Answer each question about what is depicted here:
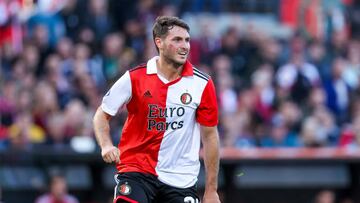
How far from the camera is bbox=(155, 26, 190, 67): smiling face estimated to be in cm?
968

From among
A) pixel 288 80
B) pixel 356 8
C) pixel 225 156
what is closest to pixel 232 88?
pixel 288 80

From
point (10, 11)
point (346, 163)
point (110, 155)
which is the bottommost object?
point (346, 163)

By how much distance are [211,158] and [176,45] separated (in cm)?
99

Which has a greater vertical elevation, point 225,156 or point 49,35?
point 49,35

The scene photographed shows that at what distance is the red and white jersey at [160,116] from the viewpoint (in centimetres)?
974

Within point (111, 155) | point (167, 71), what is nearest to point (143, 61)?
point (167, 71)

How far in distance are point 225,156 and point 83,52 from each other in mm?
3138

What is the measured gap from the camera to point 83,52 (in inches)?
712

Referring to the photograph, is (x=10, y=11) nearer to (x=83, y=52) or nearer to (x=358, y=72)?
(x=83, y=52)

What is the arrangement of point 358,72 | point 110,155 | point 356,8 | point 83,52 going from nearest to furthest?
point 110,155 < point 83,52 < point 358,72 < point 356,8

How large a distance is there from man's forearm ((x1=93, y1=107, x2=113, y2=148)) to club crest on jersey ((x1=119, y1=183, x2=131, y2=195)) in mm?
380

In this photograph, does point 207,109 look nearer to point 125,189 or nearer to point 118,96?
point 118,96

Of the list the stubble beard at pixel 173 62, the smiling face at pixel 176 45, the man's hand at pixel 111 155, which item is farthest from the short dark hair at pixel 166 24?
the man's hand at pixel 111 155

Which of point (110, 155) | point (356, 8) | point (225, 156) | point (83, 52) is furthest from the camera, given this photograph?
point (356, 8)
